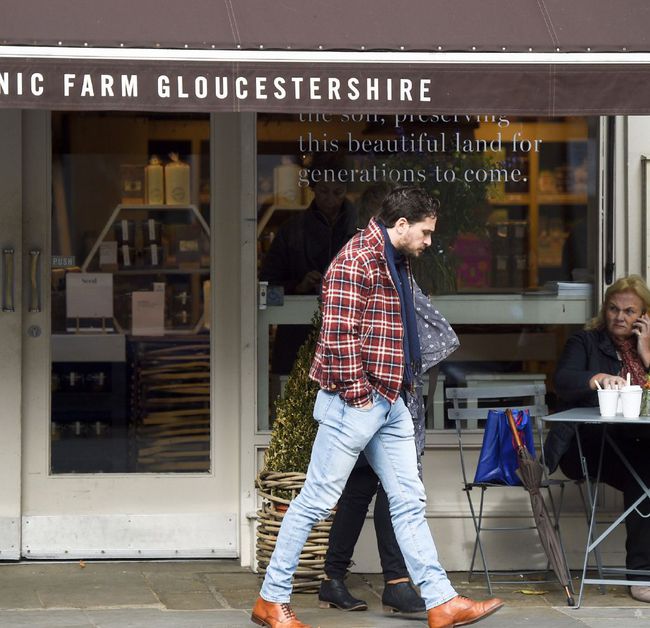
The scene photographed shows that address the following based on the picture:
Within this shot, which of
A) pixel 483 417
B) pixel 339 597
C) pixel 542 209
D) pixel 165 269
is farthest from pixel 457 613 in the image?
pixel 165 269

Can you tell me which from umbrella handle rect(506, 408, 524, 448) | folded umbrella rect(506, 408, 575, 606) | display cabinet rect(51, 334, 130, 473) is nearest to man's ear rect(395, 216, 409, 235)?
umbrella handle rect(506, 408, 524, 448)

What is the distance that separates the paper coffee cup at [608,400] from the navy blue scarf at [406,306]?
89 centimetres

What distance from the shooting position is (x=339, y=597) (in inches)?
226

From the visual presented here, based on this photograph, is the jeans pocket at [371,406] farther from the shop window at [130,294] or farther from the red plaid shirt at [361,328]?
the shop window at [130,294]

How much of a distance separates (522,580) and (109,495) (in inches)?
81.1

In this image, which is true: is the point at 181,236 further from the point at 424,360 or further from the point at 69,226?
the point at 424,360

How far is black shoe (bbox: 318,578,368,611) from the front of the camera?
18.9 ft

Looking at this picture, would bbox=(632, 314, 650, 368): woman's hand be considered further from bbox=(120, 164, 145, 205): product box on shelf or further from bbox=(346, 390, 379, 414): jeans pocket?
bbox=(120, 164, 145, 205): product box on shelf

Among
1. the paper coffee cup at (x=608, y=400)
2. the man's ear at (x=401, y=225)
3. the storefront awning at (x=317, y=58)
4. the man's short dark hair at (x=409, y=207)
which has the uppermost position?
the storefront awning at (x=317, y=58)

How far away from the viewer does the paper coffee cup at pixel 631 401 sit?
18.6 feet

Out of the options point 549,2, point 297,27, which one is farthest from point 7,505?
point 549,2

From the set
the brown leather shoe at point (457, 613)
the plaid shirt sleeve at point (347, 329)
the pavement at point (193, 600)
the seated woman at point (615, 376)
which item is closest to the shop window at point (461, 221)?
the seated woman at point (615, 376)

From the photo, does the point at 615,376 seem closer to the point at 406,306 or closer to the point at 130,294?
the point at 406,306

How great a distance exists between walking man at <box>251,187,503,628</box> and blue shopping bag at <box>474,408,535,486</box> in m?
0.92
